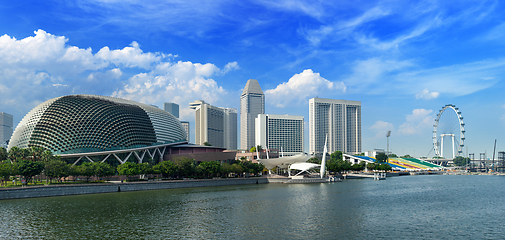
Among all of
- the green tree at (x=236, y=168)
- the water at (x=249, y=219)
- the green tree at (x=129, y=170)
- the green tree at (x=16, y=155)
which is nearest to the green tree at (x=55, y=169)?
the green tree at (x=16, y=155)

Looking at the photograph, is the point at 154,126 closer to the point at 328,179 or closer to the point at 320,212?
the point at 328,179

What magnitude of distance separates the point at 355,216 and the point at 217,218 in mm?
14602

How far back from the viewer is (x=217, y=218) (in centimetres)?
3853

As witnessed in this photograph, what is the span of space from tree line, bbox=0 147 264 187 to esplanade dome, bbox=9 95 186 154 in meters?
14.6

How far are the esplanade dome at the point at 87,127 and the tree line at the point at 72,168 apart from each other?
14.6 metres

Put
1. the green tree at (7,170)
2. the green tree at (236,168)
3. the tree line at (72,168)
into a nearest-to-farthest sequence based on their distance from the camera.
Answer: the green tree at (7,170)
the tree line at (72,168)
the green tree at (236,168)

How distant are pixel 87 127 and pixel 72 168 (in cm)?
3050

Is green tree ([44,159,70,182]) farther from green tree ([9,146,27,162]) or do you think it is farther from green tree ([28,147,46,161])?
green tree ([9,146,27,162])

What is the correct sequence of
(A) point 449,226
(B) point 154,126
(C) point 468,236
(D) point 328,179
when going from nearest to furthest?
(C) point 468,236 → (A) point 449,226 → (D) point 328,179 → (B) point 154,126

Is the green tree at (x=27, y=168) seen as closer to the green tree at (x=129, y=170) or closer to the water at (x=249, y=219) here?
the water at (x=249, y=219)

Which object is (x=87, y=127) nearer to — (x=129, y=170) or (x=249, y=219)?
(x=129, y=170)

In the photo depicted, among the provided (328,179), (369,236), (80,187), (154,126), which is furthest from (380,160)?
(369,236)

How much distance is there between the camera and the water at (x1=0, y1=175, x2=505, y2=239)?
3092 centimetres

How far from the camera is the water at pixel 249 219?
30922 millimetres
